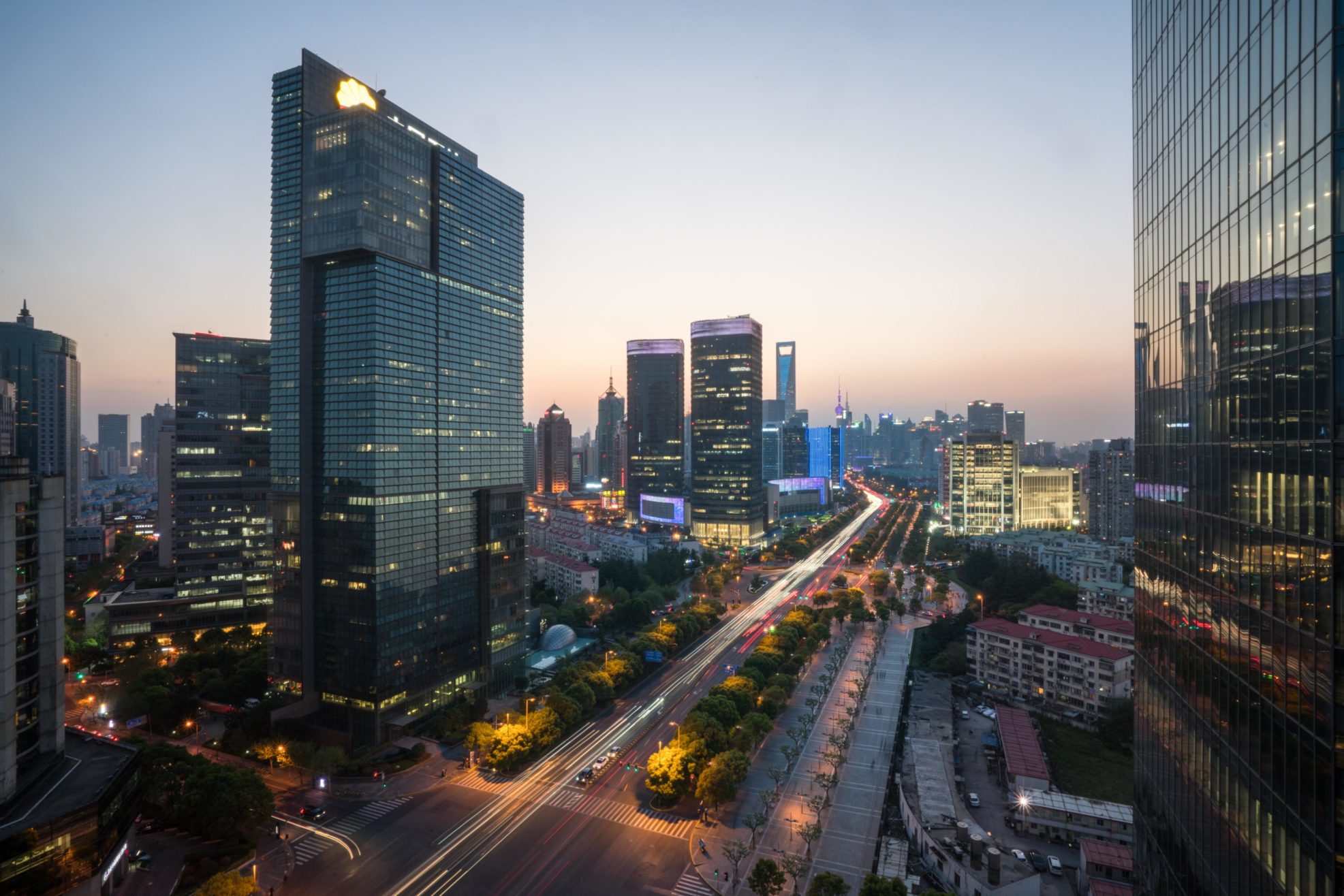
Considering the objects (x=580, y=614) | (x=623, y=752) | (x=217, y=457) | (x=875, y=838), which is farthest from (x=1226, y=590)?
(x=217, y=457)

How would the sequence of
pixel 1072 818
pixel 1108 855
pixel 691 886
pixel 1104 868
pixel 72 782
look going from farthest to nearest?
1. pixel 1072 818
2. pixel 1108 855
3. pixel 1104 868
4. pixel 691 886
5. pixel 72 782

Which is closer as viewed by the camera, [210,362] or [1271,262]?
[1271,262]

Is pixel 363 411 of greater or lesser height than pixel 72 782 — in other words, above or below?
above

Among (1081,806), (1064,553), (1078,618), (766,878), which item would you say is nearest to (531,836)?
(766,878)

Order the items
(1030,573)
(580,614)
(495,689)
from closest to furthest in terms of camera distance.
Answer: (495,689) → (580,614) → (1030,573)

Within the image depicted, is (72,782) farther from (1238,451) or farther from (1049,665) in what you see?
(1049,665)

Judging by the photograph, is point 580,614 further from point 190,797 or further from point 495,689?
point 190,797

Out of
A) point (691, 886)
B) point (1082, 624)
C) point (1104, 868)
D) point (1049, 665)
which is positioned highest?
point (1082, 624)

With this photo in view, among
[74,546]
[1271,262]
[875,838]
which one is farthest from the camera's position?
[74,546]
